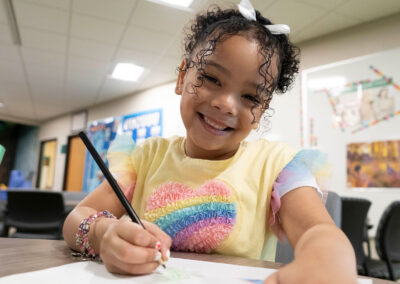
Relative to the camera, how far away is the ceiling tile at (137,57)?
4441mm

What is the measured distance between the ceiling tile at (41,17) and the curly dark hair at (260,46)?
3256 millimetres

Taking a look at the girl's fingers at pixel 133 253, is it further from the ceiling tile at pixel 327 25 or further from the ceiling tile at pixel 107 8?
the ceiling tile at pixel 327 25

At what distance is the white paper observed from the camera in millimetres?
380

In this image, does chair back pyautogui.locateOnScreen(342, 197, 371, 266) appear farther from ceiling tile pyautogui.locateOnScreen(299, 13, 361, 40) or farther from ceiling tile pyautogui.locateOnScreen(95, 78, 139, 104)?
ceiling tile pyautogui.locateOnScreen(95, 78, 139, 104)

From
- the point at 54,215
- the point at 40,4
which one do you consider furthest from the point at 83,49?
the point at 54,215

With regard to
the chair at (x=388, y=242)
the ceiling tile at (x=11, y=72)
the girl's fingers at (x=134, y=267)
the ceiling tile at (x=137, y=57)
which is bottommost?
the chair at (x=388, y=242)

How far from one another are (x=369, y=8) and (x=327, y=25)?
17.9 inches

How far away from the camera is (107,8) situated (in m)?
3.37

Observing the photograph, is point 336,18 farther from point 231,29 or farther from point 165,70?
point 231,29

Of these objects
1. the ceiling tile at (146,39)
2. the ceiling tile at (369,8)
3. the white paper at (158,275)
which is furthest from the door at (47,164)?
the white paper at (158,275)

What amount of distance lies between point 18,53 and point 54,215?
3.21 metres

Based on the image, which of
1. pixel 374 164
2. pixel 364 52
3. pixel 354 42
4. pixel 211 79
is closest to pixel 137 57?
pixel 354 42

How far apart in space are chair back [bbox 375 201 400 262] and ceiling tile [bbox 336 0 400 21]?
201 centimetres

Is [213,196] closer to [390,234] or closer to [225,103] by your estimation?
[225,103]
